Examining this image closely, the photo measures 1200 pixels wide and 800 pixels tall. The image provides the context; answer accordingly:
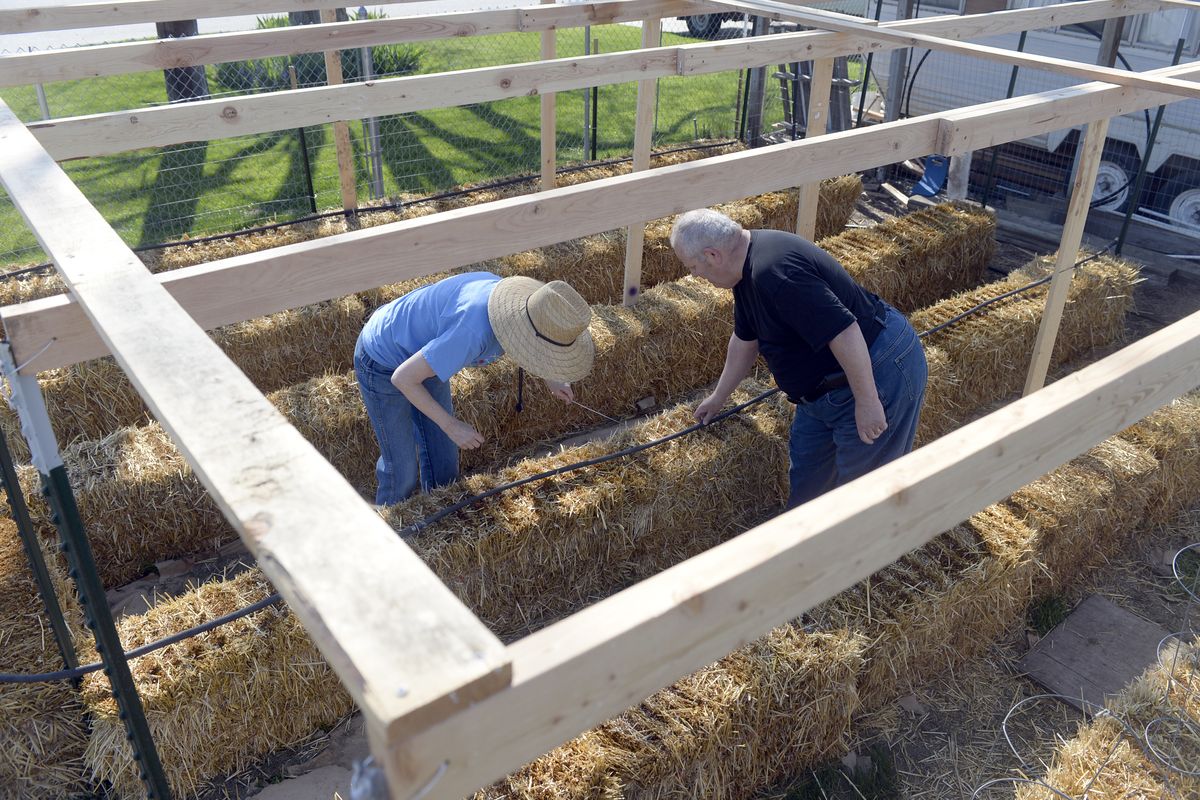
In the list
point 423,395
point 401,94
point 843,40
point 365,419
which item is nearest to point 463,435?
point 423,395

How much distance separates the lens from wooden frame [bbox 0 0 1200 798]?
129 cm

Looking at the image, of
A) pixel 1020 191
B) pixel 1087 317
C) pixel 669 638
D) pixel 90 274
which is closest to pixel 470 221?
pixel 90 274

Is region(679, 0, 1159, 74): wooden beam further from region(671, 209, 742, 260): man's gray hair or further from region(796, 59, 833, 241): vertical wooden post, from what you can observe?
region(671, 209, 742, 260): man's gray hair

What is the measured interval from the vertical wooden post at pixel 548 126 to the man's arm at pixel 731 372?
332 centimetres

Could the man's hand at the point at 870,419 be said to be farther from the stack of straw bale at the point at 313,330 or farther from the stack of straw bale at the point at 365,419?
the stack of straw bale at the point at 313,330

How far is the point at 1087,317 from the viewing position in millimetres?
6676

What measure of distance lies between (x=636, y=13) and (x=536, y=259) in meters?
1.88

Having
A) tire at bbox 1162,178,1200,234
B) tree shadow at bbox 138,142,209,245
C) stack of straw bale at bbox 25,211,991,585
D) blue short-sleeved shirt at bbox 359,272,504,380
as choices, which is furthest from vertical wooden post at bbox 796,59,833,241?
tree shadow at bbox 138,142,209,245

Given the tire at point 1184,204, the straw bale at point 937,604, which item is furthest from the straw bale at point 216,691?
the tire at point 1184,204

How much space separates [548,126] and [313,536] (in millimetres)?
6222

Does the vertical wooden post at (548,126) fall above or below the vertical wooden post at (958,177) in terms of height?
above

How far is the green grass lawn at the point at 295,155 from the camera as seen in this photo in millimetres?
9094

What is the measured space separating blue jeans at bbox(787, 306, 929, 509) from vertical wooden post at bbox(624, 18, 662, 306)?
2.21 meters

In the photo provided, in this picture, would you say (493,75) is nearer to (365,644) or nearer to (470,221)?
(470,221)
